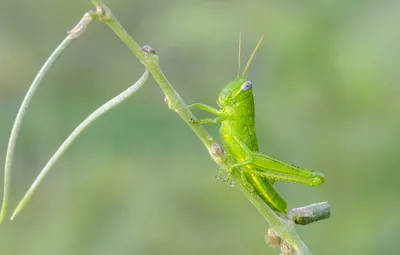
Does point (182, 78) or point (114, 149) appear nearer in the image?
point (114, 149)

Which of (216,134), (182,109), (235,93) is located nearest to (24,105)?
(182,109)

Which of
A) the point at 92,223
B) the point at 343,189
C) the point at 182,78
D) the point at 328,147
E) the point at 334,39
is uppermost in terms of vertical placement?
the point at 182,78

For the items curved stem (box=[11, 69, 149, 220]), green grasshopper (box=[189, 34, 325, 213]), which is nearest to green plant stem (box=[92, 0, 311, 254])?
curved stem (box=[11, 69, 149, 220])

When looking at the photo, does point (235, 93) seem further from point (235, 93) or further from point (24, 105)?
point (24, 105)

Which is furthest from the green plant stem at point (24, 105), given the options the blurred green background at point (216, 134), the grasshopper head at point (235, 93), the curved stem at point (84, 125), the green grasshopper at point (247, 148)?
the blurred green background at point (216, 134)

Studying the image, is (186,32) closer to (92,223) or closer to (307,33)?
(307,33)

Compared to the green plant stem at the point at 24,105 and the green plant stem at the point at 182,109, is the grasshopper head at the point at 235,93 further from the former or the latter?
the green plant stem at the point at 24,105

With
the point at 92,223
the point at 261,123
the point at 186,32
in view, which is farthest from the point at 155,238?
the point at 186,32
